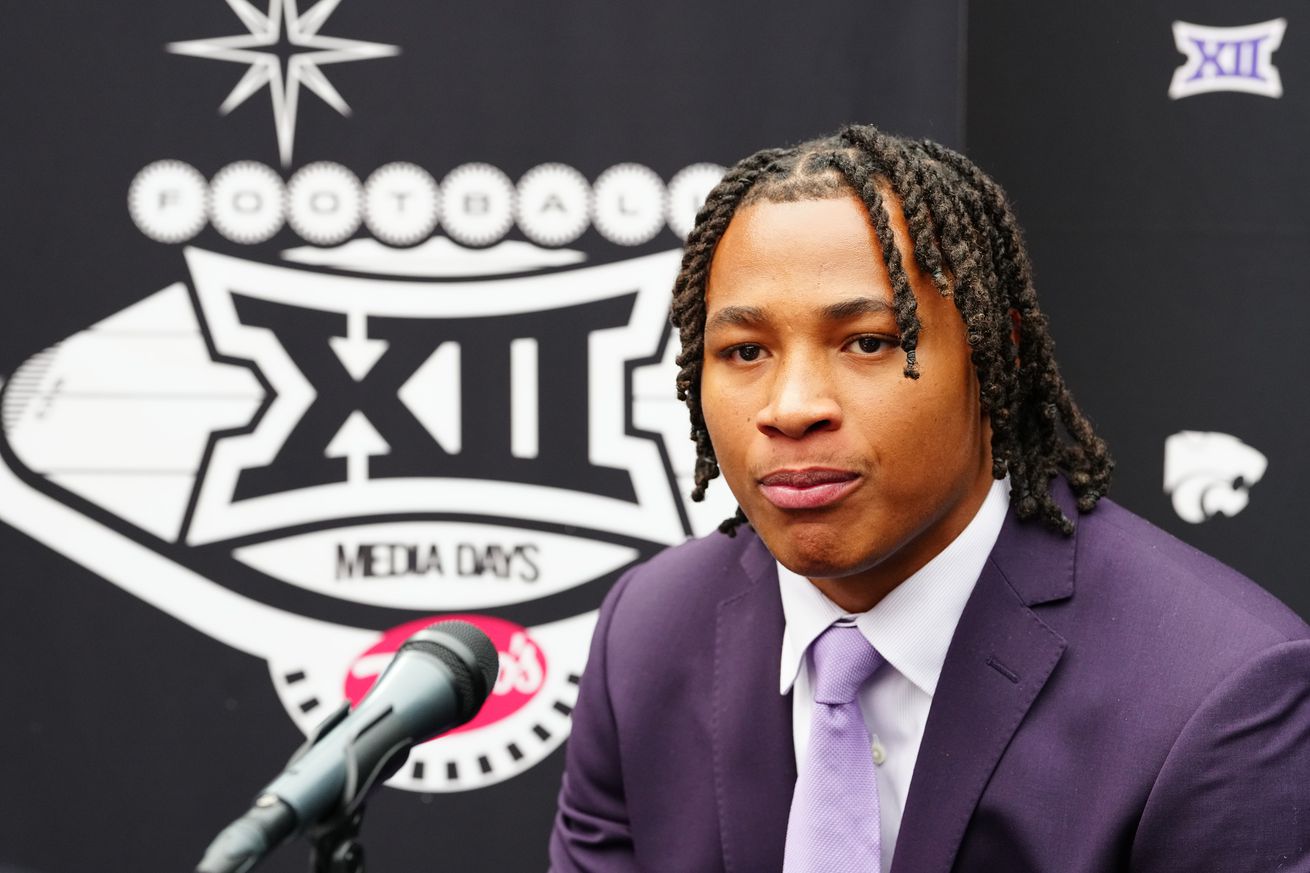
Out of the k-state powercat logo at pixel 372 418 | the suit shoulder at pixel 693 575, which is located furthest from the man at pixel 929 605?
the k-state powercat logo at pixel 372 418

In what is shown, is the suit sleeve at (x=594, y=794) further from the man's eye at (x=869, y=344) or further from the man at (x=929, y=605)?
the man's eye at (x=869, y=344)

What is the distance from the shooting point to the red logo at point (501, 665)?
8.11ft

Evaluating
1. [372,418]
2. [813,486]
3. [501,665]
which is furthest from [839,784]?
[372,418]

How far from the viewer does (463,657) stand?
1146 millimetres

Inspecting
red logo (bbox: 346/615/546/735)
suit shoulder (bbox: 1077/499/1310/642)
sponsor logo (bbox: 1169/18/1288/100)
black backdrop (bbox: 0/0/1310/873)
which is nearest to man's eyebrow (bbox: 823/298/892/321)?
suit shoulder (bbox: 1077/499/1310/642)

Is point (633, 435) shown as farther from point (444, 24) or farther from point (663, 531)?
point (444, 24)

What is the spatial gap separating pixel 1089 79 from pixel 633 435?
1.14 metres

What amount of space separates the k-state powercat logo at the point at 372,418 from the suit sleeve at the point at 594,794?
62cm

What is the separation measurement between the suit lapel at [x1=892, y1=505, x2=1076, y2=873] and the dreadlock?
0.08 meters

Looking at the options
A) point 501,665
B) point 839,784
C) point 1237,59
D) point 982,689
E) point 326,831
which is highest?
point 1237,59

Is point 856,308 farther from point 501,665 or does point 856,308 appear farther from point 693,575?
point 501,665

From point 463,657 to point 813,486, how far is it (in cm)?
46

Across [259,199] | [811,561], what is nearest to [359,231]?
[259,199]

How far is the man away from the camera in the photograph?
4.58 ft
